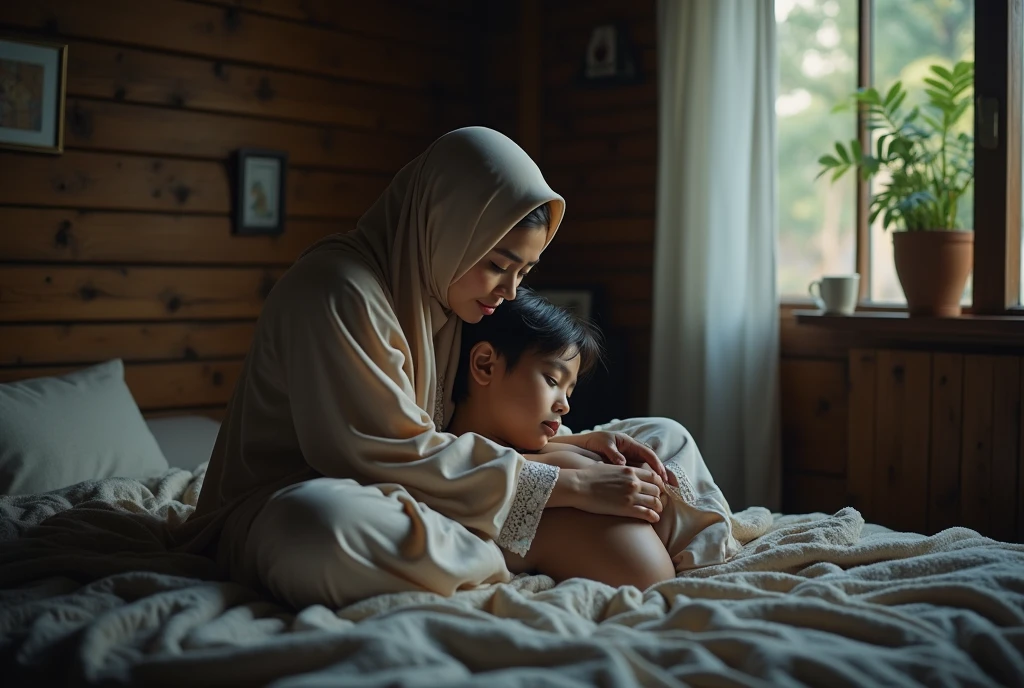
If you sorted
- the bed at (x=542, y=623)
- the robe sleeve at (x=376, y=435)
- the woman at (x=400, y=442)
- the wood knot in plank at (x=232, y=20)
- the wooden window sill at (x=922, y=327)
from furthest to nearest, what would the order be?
the wood knot in plank at (x=232, y=20), the wooden window sill at (x=922, y=327), the robe sleeve at (x=376, y=435), the woman at (x=400, y=442), the bed at (x=542, y=623)

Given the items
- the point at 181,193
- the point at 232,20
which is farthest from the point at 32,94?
the point at 232,20

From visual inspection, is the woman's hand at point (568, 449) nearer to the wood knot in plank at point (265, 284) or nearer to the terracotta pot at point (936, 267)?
the terracotta pot at point (936, 267)

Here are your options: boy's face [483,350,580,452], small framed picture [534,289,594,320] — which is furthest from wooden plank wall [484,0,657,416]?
boy's face [483,350,580,452]

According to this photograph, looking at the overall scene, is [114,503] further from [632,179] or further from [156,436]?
[632,179]

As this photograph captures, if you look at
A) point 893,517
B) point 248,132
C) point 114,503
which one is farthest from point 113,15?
point 893,517

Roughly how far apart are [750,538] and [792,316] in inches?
63.1

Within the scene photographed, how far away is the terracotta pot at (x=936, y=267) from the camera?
2.88 m

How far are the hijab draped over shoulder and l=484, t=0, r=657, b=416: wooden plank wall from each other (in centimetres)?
188

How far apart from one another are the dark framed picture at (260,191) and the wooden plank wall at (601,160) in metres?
1.04

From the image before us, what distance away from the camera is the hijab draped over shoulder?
1.63 meters

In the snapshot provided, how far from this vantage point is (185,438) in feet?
9.45

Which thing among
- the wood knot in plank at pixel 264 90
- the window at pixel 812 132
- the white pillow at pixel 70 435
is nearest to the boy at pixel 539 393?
the white pillow at pixel 70 435

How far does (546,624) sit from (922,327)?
1950 millimetres

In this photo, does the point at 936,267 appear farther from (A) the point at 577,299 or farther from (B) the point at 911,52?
(A) the point at 577,299
